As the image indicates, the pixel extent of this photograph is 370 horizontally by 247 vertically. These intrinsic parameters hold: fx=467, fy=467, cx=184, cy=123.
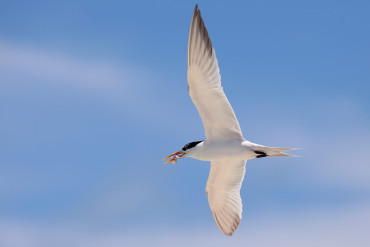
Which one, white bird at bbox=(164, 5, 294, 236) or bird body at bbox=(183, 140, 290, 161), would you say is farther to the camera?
bird body at bbox=(183, 140, 290, 161)

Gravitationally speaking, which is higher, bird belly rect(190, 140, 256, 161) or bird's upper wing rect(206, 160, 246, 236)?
bird belly rect(190, 140, 256, 161)

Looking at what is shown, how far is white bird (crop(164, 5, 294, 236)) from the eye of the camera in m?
11.0

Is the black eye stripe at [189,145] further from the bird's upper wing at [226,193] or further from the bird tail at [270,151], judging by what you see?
the bird tail at [270,151]

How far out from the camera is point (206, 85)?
36.6 ft

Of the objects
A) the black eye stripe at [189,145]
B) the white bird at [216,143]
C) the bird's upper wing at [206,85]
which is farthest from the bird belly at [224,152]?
the bird's upper wing at [206,85]

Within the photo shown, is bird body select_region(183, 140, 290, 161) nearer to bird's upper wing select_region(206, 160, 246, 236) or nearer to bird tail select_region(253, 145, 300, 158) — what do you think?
bird tail select_region(253, 145, 300, 158)

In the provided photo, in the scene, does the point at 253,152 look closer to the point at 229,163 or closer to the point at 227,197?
the point at 229,163

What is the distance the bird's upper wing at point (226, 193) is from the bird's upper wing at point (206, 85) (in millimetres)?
1520

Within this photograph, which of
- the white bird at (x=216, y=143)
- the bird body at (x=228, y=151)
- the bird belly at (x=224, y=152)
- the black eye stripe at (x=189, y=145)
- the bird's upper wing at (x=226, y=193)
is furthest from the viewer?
the bird's upper wing at (x=226, y=193)

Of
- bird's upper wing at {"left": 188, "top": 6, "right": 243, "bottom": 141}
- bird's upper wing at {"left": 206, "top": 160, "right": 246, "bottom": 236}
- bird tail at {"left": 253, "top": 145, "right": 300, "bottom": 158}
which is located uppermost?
bird's upper wing at {"left": 188, "top": 6, "right": 243, "bottom": 141}

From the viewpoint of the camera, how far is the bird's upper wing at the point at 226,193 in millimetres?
13180

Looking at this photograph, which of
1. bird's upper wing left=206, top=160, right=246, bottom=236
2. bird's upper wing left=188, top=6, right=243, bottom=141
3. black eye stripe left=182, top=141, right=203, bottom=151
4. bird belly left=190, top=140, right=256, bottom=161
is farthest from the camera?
bird's upper wing left=206, top=160, right=246, bottom=236

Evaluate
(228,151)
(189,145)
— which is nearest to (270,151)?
(228,151)

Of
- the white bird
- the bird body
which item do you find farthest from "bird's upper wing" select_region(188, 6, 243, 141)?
the bird body
